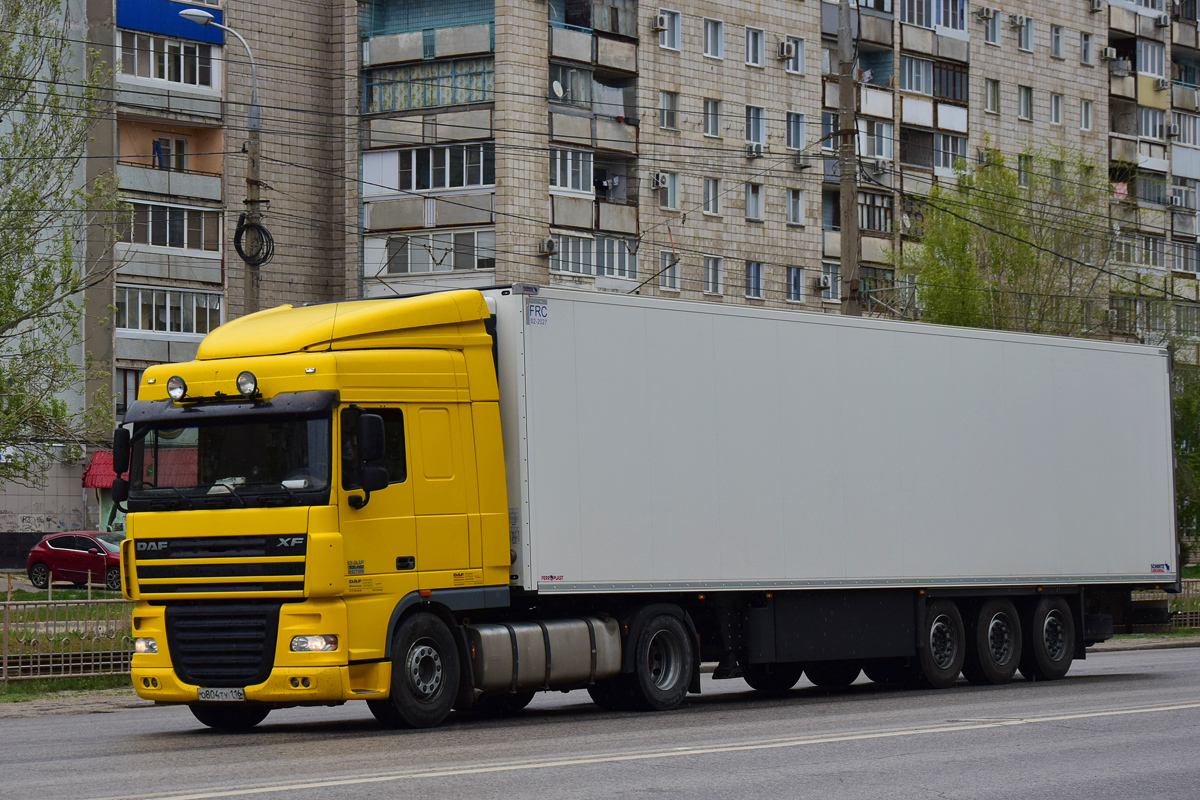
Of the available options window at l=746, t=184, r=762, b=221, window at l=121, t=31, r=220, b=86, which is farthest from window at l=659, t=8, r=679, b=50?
window at l=121, t=31, r=220, b=86

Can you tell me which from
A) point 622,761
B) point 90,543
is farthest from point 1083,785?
point 90,543

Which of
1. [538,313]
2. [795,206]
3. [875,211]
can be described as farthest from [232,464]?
[875,211]

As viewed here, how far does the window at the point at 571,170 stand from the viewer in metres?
53.5

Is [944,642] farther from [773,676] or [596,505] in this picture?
[596,505]

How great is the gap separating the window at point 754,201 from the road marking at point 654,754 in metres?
44.4

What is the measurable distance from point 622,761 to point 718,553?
5.05 meters

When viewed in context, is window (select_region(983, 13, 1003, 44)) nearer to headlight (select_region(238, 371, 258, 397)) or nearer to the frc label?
the frc label

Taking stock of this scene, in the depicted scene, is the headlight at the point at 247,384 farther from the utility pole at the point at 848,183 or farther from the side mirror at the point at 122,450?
the utility pole at the point at 848,183

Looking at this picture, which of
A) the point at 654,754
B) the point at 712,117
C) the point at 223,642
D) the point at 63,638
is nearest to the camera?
the point at 654,754

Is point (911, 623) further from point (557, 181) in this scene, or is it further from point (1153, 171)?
point (1153, 171)

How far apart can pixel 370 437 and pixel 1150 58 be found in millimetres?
67029

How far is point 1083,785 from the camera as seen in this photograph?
10867mm

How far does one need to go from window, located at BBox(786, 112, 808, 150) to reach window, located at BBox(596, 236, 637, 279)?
8.71 metres

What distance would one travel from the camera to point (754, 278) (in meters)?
59.5
